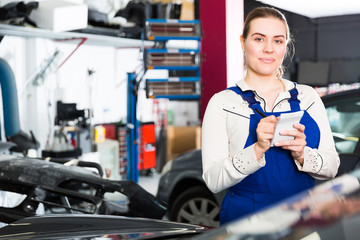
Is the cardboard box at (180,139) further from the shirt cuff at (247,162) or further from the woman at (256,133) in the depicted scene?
the shirt cuff at (247,162)

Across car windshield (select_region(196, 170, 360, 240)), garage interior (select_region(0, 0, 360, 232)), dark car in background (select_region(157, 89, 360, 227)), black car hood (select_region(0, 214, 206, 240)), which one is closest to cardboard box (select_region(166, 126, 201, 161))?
garage interior (select_region(0, 0, 360, 232))

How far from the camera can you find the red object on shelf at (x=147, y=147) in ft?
26.8

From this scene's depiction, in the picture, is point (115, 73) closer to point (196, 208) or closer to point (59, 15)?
point (59, 15)

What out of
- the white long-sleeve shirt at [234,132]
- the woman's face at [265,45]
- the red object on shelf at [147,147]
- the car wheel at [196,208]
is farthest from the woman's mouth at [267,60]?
the red object on shelf at [147,147]

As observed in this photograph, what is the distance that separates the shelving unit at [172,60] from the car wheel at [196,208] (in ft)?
8.45

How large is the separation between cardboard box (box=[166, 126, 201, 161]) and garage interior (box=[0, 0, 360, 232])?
2 centimetres

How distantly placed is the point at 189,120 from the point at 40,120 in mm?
3553

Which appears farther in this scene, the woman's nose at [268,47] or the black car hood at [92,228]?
the woman's nose at [268,47]

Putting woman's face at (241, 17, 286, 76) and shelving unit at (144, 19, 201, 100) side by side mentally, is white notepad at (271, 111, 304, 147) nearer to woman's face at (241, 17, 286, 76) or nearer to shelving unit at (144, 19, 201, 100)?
woman's face at (241, 17, 286, 76)

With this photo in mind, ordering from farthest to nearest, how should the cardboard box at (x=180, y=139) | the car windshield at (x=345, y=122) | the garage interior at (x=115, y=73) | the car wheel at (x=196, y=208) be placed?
the cardboard box at (x=180, y=139) < the garage interior at (x=115, y=73) < the car wheel at (x=196, y=208) < the car windshield at (x=345, y=122)

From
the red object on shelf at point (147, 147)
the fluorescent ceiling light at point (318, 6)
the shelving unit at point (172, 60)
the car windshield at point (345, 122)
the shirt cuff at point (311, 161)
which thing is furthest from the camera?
the red object on shelf at point (147, 147)

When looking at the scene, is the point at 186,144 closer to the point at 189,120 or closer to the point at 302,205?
the point at 189,120

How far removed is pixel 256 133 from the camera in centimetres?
173

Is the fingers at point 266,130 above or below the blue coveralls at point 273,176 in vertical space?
above
